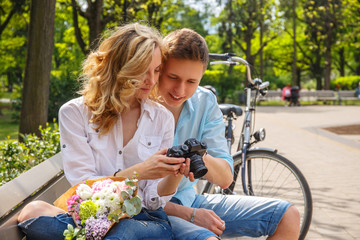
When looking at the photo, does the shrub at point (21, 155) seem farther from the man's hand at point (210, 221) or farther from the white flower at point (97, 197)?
the white flower at point (97, 197)

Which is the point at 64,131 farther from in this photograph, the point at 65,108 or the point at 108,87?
the point at 108,87

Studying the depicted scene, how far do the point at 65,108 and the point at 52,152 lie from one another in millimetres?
2857

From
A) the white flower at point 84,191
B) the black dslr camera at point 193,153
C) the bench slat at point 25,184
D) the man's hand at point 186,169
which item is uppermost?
the black dslr camera at point 193,153

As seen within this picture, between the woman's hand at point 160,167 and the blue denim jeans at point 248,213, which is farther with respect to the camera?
the blue denim jeans at point 248,213

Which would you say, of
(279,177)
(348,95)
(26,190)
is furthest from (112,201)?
(348,95)

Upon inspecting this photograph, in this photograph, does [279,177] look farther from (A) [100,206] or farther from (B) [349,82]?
(B) [349,82]

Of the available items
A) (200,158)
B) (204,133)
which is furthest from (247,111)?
(200,158)

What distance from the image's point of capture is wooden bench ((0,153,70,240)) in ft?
6.02

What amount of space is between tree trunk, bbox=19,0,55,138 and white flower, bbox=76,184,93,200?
16.1 feet

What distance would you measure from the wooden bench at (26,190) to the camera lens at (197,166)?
2.50 ft

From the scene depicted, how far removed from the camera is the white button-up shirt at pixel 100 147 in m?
2.17

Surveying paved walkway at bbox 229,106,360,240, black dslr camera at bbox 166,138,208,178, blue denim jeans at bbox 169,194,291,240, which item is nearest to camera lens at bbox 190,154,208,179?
black dslr camera at bbox 166,138,208,178

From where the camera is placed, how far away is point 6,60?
23.1 m

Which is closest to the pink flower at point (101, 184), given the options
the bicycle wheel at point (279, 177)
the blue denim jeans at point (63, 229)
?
the blue denim jeans at point (63, 229)
